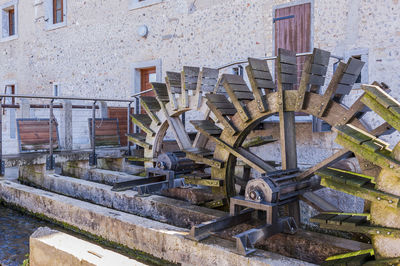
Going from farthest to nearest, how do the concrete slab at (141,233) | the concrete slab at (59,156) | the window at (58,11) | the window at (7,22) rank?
the window at (7,22), the window at (58,11), the concrete slab at (59,156), the concrete slab at (141,233)

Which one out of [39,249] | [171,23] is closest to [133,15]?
[171,23]

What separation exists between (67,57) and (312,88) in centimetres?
890

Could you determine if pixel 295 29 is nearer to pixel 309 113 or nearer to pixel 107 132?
pixel 309 113

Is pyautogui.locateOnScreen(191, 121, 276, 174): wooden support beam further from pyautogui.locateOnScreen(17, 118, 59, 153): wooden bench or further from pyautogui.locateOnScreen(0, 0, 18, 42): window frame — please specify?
pyautogui.locateOnScreen(0, 0, 18, 42): window frame

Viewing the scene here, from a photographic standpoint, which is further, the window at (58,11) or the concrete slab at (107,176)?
the window at (58,11)

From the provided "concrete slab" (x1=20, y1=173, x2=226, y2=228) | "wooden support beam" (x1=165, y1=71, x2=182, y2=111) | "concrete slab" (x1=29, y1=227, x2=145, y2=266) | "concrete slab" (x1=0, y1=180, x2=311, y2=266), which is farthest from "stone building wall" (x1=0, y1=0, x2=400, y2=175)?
"concrete slab" (x1=29, y1=227, x2=145, y2=266)

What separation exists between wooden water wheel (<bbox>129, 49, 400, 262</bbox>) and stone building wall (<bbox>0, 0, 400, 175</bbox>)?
5.53 feet

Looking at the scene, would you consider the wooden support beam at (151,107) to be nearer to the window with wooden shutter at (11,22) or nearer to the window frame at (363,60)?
the window frame at (363,60)

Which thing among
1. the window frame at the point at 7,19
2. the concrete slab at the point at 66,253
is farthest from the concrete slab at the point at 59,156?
the window frame at the point at 7,19

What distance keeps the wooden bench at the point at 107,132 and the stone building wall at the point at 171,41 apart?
1.55 ft

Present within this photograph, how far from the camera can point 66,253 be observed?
286cm

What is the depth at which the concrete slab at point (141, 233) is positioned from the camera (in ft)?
10.5

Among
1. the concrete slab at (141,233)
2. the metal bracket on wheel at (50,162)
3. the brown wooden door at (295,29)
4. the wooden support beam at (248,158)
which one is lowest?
the concrete slab at (141,233)

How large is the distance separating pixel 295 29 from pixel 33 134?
499 cm
